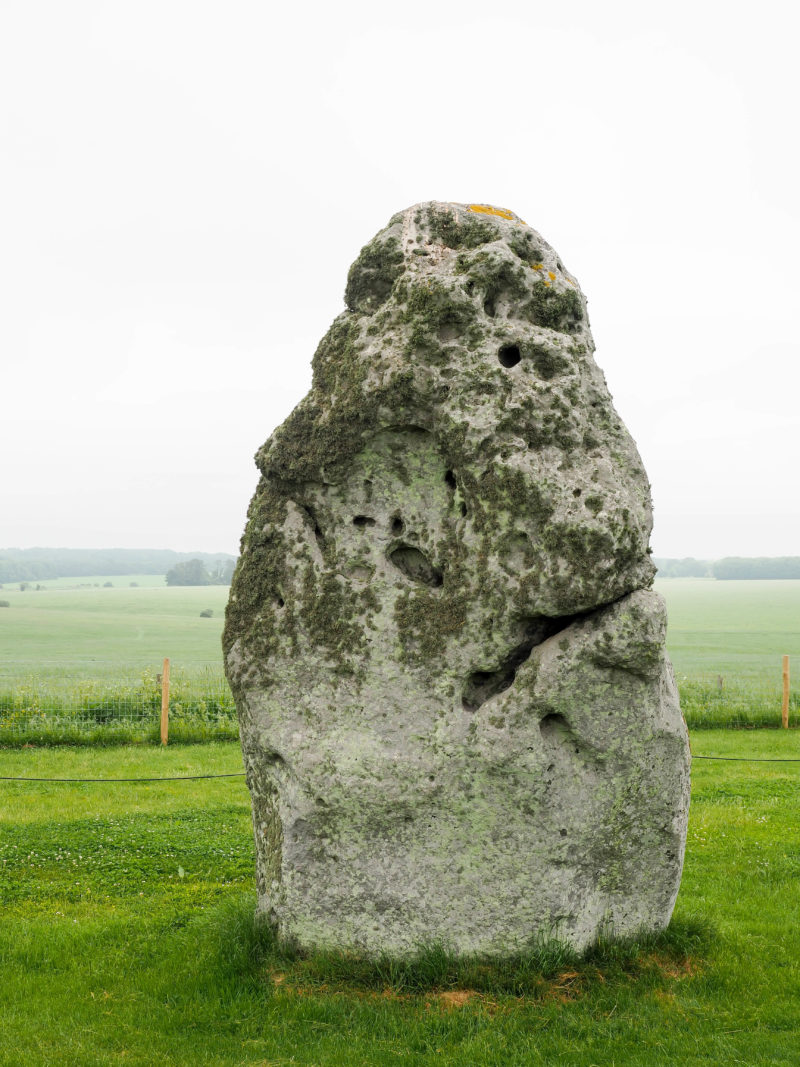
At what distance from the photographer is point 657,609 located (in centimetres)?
656

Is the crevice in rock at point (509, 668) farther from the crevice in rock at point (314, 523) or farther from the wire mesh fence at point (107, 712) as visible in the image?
the wire mesh fence at point (107, 712)

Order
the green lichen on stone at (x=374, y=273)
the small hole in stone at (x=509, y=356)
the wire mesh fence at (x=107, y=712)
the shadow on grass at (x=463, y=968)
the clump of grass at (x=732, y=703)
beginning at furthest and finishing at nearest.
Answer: the clump of grass at (x=732, y=703) < the wire mesh fence at (x=107, y=712) < the green lichen on stone at (x=374, y=273) < the small hole in stone at (x=509, y=356) < the shadow on grass at (x=463, y=968)

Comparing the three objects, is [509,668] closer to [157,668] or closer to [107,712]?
[107,712]

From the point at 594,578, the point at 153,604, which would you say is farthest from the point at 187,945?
the point at 153,604

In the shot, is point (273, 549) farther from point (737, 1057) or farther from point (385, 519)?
point (737, 1057)

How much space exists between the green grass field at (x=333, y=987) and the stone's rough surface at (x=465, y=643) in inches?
12.8

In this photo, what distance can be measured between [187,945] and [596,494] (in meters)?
4.70

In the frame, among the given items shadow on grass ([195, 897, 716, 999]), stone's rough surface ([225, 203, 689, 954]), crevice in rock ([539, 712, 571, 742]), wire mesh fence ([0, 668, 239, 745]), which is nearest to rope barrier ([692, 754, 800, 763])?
wire mesh fence ([0, 668, 239, 745])

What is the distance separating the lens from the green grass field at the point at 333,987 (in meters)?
5.78

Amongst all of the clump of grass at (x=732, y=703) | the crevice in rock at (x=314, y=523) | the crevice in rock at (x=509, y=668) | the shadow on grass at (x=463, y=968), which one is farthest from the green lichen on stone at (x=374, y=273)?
the clump of grass at (x=732, y=703)

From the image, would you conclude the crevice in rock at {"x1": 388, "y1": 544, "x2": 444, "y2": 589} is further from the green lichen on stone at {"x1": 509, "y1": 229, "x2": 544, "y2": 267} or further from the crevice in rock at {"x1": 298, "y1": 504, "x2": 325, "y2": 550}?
the green lichen on stone at {"x1": 509, "y1": 229, "x2": 544, "y2": 267}

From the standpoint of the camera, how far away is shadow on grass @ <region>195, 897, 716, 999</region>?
21.1 ft

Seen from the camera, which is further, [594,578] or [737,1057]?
[594,578]

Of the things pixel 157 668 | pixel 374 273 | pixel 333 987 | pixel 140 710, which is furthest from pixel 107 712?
pixel 374 273
